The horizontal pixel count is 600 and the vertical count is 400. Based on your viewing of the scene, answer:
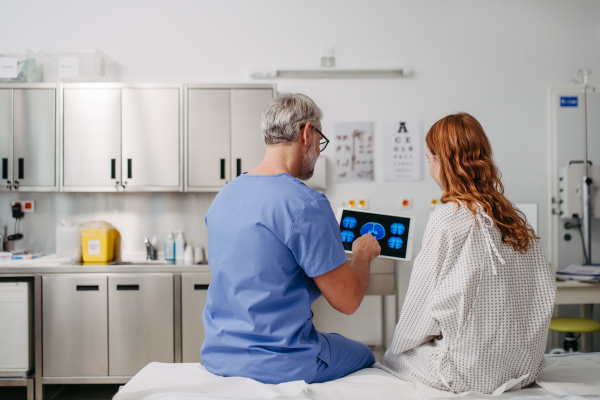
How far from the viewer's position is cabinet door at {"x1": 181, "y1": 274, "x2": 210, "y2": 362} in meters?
2.51

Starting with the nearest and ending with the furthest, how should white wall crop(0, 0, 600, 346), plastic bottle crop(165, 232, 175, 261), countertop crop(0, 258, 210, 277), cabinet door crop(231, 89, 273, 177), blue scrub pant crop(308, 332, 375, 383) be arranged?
1. blue scrub pant crop(308, 332, 375, 383)
2. countertop crop(0, 258, 210, 277)
3. cabinet door crop(231, 89, 273, 177)
4. plastic bottle crop(165, 232, 175, 261)
5. white wall crop(0, 0, 600, 346)

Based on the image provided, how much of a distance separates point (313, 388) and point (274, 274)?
35 cm

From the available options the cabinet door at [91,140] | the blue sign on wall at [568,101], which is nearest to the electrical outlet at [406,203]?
the blue sign on wall at [568,101]

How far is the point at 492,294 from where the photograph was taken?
3.40ft

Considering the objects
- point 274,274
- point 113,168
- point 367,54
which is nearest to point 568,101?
point 367,54

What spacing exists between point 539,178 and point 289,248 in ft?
9.32

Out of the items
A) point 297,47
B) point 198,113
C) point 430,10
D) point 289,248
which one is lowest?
point 289,248

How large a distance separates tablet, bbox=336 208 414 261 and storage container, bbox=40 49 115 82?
228 cm

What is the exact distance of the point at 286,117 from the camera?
115 cm

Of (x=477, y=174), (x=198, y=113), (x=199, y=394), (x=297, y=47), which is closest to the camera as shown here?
(x=199, y=394)

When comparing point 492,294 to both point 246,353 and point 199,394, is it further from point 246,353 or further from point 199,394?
point 199,394

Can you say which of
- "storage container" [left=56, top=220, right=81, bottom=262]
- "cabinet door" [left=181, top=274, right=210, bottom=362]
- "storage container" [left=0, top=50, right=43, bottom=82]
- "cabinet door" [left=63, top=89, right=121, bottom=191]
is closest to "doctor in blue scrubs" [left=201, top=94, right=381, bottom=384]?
"cabinet door" [left=181, top=274, right=210, bottom=362]

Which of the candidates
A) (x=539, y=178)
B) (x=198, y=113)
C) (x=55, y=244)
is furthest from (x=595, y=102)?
(x=55, y=244)

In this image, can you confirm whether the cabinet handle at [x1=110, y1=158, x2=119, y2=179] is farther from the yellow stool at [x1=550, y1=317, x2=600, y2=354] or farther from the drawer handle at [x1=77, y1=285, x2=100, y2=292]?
the yellow stool at [x1=550, y1=317, x2=600, y2=354]
